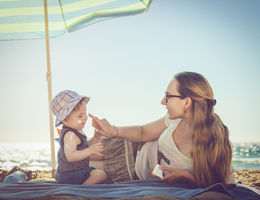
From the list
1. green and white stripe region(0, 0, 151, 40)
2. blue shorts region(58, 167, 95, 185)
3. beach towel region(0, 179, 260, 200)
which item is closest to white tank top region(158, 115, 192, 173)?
beach towel region(0, 179, 260, 200)

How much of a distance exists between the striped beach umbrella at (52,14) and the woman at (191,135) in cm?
140

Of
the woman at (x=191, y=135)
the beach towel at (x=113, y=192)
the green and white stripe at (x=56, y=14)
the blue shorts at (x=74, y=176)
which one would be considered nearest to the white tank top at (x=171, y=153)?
the woman at (x=191, y=135)

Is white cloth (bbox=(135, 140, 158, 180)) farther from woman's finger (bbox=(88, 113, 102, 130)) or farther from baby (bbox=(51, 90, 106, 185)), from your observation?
woman's finger (bbox=(88, 113, 102, 130))

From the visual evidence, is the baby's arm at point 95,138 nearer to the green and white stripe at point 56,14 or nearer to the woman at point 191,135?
the woman at point 191,135

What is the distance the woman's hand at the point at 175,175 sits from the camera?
6.50ft

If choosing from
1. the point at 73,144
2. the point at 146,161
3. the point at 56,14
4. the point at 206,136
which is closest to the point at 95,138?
the point at 73,144

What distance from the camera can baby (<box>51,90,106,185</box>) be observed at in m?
2.13

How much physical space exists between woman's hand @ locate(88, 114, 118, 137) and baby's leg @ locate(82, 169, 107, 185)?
0.33 metres

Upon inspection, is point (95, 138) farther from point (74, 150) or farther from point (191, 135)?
point (191, 135)

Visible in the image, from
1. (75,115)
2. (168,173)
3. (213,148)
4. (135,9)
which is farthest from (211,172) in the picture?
(135,9)

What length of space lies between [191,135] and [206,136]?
149 mm

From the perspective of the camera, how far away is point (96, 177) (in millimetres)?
2209

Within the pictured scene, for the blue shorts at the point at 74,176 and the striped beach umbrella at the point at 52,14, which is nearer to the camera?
the blue shorts at the point at 74,176

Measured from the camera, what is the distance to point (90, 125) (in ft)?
7.73
